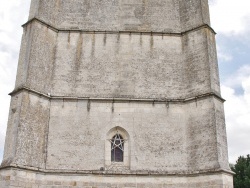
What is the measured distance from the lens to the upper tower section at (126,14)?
14070 mm

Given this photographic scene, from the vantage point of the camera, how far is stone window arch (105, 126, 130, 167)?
12117mm

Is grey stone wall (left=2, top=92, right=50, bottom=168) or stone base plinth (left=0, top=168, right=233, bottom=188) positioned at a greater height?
grey stone wall (left=2, top=92, right=50, bottom=168)

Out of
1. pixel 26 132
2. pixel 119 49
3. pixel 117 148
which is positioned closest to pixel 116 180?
pixel 117 148

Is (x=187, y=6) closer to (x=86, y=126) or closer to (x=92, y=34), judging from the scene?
(x=92, y=34)

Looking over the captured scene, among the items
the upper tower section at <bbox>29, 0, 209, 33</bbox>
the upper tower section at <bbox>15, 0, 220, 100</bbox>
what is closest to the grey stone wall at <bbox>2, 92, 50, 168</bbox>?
the upper tower section at <bbox>15, 0, 220, 100</bbox>

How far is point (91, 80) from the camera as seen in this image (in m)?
13.2

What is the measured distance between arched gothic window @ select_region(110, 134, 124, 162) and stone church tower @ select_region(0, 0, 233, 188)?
0.12 ft

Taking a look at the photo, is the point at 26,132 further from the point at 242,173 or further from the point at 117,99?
the point at 242,173

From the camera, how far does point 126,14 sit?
14.5 metres

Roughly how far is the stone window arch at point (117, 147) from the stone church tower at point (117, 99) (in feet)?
0.12

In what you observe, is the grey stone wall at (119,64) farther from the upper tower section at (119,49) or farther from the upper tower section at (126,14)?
the upper tower section at (126,14)

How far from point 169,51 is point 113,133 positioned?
4075 mm

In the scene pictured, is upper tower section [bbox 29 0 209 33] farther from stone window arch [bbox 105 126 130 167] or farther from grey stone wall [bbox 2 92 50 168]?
stone window arch [bbox 105 126 130 167]

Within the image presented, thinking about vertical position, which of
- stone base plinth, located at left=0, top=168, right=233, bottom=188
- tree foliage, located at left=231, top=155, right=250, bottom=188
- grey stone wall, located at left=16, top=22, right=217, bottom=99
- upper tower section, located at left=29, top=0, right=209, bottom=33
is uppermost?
upper tower section, located at left=29, top=0, right=209, bottom=33
